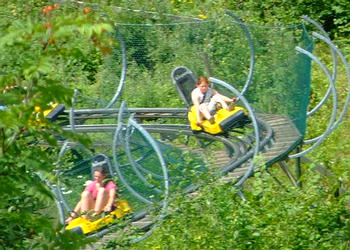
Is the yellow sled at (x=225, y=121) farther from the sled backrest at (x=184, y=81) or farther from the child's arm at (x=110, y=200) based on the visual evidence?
the child's arm at (x=110, y=200)

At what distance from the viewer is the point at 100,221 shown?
24.4 feet

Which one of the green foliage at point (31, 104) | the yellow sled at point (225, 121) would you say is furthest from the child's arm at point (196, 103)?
the green foliage at point (31, 104)

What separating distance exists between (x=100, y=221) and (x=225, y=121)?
143 inches

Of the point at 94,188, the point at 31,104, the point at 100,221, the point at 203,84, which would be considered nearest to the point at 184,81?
the point at 203,84

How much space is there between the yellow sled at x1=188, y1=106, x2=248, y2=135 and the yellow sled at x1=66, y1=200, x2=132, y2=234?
2.51m

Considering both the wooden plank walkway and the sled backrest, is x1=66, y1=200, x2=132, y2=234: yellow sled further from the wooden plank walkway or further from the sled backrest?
the sled backrest

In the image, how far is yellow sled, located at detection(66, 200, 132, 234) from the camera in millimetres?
7398

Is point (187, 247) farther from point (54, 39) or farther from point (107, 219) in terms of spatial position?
point (54, 39)

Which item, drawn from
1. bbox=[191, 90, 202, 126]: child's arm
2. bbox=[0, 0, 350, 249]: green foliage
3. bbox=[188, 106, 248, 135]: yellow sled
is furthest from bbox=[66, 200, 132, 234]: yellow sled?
bbox=[191, 90, 202, 126]: child's arm

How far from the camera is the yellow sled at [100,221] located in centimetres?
740

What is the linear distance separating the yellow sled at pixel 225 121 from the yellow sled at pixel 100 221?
2.51m

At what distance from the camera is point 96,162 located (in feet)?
29.9

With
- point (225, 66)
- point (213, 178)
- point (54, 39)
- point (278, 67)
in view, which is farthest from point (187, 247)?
point (225, 66)

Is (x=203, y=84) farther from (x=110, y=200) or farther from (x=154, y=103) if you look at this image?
(x=110, y=200)
